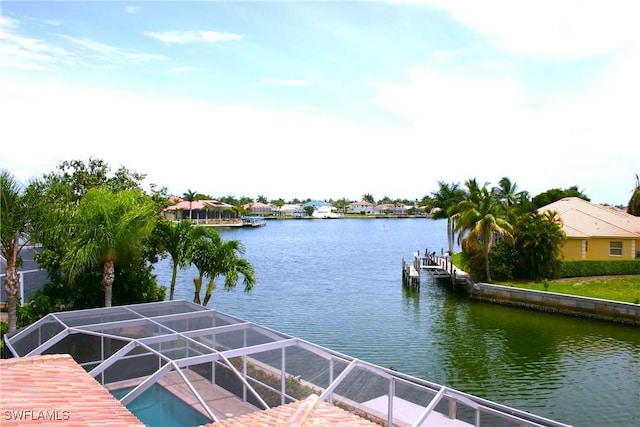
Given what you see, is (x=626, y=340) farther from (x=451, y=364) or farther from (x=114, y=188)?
(x=114, y=188)

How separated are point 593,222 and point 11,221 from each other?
1387 inches

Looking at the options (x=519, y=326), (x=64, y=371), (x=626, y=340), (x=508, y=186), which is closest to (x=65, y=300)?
(x=64, y=371)

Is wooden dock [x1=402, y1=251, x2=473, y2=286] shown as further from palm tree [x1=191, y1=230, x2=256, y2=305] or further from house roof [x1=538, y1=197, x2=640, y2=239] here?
palm tree [x1=191, y1=230, x2=256, y2=305]

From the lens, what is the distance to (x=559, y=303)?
2667 cm

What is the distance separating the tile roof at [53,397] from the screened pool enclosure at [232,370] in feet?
4.75

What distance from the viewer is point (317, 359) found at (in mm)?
10789

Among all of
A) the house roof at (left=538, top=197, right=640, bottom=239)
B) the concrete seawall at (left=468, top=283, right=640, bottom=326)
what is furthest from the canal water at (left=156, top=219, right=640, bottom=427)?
the house roof at (left=538, top=197, right=640, bottom=239)

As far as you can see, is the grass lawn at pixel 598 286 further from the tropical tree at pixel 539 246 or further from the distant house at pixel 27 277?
the distant house at pixel 27 277

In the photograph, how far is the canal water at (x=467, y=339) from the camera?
631 inches

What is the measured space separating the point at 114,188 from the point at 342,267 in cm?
2715

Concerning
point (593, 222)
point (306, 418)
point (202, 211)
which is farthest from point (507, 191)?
point (202, 211)

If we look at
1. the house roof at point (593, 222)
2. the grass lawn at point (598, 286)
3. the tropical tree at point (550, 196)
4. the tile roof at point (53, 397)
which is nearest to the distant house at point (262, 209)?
the tropical tree at point (550, 196)

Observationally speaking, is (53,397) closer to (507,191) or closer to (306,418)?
(306,418)

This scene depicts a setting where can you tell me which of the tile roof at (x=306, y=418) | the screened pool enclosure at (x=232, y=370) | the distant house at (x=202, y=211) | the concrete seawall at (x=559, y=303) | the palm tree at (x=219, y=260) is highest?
the distant house at (x=202, y=211)
